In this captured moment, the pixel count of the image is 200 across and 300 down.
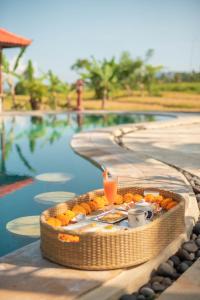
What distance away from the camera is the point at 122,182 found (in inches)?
220

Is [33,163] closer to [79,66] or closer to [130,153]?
[130,153]

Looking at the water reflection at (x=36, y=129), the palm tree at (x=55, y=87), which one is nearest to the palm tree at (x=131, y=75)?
the palm tree at (x=55, y=87)

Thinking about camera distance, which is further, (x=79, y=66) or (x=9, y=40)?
(x=79, y=66)

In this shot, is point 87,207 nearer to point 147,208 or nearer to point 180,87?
point 147,208

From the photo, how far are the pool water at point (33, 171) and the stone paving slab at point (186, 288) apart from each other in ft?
5.24

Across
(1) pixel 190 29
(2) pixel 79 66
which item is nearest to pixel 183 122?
(2) pixel 79 66

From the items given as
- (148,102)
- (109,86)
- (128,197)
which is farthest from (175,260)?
(148,102)

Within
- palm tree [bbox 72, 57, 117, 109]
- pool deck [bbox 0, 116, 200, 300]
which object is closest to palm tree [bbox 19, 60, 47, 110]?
palm tree [bbox 72, 57, 117, 109]

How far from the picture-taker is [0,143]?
10.6 m

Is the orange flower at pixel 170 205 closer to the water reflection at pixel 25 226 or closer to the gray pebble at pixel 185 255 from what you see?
the gray pebble at pixel 185 255

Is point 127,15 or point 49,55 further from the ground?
point 127,15

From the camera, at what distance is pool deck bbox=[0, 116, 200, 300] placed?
9.05ft

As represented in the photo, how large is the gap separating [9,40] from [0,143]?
8.14 m

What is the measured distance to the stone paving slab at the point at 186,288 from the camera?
268cm
